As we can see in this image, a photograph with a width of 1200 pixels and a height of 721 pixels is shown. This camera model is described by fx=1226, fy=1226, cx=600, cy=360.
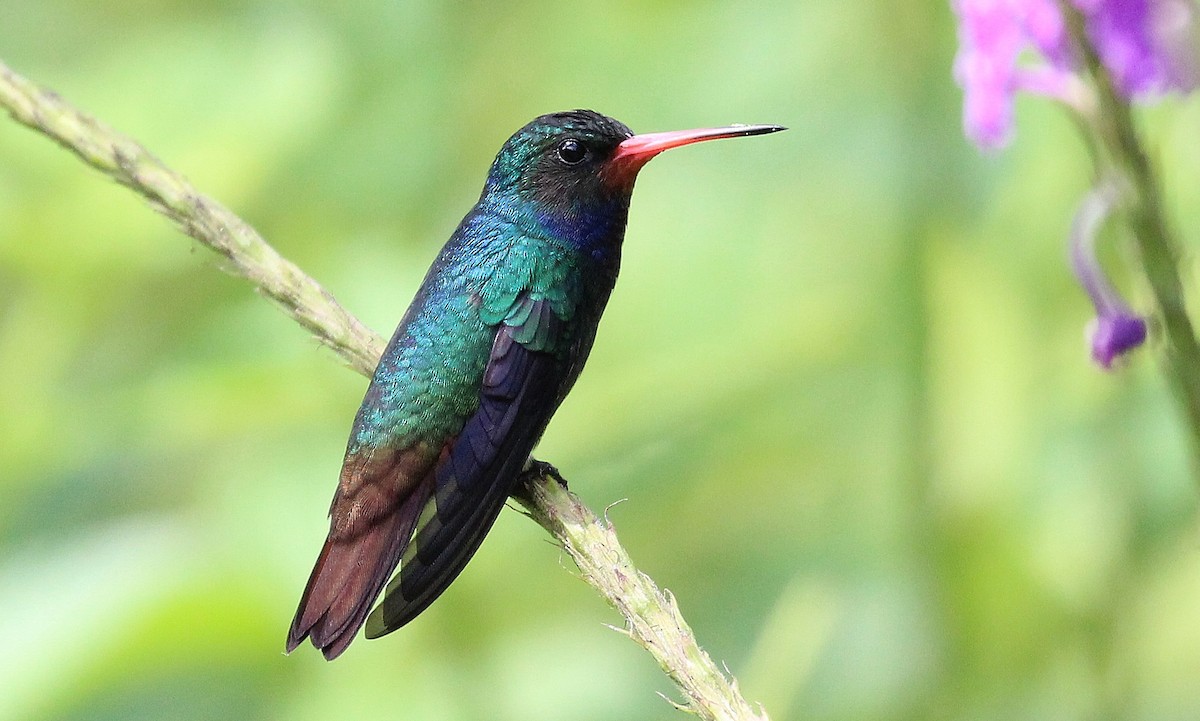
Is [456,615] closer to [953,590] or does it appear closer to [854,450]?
[953,590]

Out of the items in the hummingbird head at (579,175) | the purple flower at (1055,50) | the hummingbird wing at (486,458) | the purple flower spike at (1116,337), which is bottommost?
the hummingbird wing at (486,458)

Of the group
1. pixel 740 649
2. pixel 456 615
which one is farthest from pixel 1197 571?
pixel 456 615

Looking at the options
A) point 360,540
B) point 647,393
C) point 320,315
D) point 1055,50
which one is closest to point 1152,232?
point 1055,50

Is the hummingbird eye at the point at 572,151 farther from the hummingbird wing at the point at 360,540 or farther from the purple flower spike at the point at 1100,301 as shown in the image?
the purple flower spike at the point at 1100,301

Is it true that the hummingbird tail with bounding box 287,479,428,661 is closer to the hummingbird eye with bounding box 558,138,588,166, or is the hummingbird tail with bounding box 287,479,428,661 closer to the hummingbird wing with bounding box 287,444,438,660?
the hummingbird wing with bounding box 287,444,438,660

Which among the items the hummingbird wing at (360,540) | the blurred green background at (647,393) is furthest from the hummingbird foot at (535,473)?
the blurred green background at (647,393)

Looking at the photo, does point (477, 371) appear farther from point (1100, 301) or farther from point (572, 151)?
point (1100, 301)

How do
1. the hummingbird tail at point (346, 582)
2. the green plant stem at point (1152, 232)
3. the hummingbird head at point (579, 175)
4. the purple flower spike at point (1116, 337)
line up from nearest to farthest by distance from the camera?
the green plant stem at point (1152, 232), the purple flower spike at point (1116, 337), the hummingbird tail at point (346, 582), the hummingbird head at point (579, 175)

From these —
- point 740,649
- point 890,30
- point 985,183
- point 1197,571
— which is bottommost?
point 740,649
